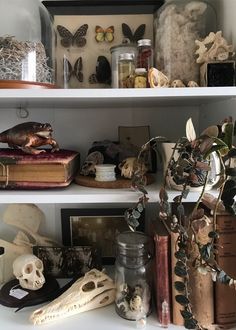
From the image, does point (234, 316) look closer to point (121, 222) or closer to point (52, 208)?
point (121, 222)

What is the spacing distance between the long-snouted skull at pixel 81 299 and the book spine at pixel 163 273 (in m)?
0.14

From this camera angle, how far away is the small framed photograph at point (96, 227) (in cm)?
110

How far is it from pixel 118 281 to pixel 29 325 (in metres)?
0.23

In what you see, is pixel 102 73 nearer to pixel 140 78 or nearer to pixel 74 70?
pixel 74 70

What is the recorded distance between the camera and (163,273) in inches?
31.4

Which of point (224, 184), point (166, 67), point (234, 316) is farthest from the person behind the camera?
point (166, 67)

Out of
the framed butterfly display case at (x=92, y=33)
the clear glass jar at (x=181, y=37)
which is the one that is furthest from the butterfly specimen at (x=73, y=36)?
the clear glass jar at (x=181, y=37)

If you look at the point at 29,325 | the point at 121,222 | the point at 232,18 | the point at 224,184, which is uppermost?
the point at 232,18

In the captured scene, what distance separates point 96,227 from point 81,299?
28 centimetres

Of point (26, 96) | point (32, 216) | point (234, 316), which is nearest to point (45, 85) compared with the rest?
point (26, 96)

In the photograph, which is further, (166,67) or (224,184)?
(166,67)

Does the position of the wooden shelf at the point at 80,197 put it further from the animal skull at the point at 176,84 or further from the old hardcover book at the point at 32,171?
the animal skull at the point at 176,84

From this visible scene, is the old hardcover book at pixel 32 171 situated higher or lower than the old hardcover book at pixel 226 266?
higher

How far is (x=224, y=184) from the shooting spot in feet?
2.20
